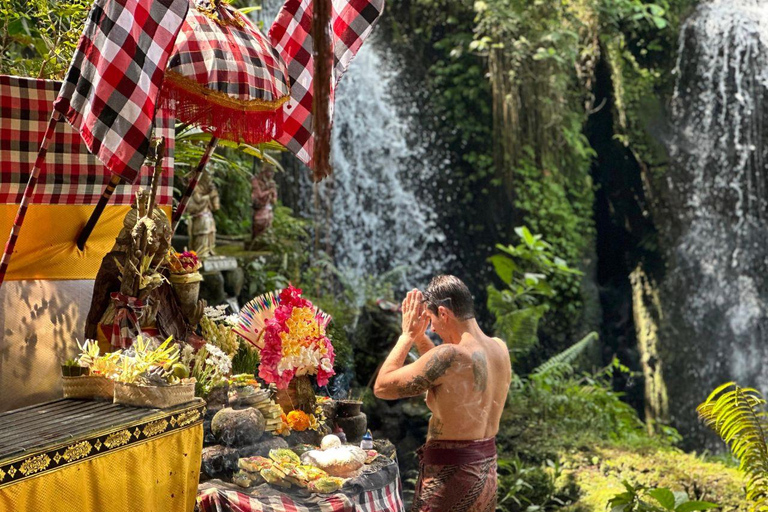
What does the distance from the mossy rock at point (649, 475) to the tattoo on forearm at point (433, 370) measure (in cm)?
445

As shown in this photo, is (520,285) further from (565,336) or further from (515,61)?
(515,61)

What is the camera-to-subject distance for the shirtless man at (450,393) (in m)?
4.19

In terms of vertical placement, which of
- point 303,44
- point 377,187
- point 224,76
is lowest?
point 377,187

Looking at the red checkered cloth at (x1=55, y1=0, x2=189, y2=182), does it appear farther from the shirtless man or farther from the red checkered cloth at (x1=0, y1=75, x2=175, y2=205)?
the shirtless man

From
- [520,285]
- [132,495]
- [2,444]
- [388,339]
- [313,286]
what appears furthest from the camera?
[520,285]

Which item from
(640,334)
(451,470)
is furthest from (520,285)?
(451,470)

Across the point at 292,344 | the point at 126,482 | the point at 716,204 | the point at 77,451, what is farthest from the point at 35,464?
the point at 716,204

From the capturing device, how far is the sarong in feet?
13.7

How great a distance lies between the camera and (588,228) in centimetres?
1393

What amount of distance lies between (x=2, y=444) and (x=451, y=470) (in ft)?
7.12

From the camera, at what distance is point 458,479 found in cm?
417

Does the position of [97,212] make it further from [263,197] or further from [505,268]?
[505,268]

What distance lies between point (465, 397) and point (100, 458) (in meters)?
1.86

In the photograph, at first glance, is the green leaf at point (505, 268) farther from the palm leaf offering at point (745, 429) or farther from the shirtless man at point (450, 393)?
the shirtless man at point (450, 393)
